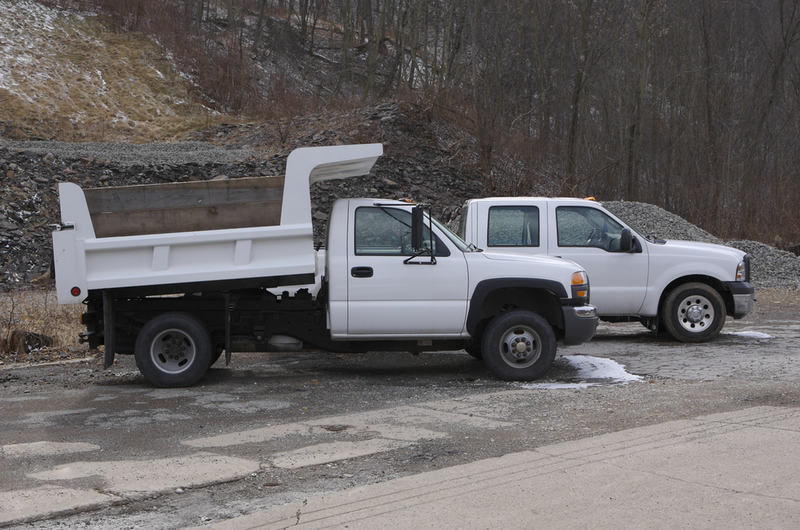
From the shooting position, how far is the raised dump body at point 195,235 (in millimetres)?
7949

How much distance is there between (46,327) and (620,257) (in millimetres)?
8714

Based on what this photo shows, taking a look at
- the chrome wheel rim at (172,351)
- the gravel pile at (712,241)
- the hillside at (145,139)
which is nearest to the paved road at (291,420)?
the chrome wheel rim at (172,351)

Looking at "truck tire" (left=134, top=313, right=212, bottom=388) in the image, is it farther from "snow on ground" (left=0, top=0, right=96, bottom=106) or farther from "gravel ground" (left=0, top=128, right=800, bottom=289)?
"snow on ground" (left=0, top=0, right=96, bottom=106)

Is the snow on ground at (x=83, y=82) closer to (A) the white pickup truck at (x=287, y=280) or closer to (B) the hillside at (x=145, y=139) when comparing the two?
(B) the hillside at (x=145, y=139)

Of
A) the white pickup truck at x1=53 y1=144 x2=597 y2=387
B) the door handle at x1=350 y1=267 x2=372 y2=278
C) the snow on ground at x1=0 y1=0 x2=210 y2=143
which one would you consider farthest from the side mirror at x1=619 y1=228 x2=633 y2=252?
the snow on ground at x1=0 y1=0 x2=210 y2=143

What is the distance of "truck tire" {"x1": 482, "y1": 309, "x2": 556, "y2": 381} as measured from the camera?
8625mm

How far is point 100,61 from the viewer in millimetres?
35812

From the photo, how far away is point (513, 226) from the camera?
11.3 m

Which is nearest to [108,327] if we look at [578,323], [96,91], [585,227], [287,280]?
[287,280]

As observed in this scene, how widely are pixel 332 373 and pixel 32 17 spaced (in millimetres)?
35649

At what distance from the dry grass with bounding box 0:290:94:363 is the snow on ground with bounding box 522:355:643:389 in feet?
21.6

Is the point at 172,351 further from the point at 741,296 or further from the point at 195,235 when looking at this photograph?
the point at 741,296

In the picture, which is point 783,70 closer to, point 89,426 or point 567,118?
point 567,118

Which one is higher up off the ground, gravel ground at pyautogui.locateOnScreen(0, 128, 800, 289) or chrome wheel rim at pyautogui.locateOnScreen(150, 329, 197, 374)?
gravel ground at pyautogui.locateOnScreen(0, 128, 800, 289)
